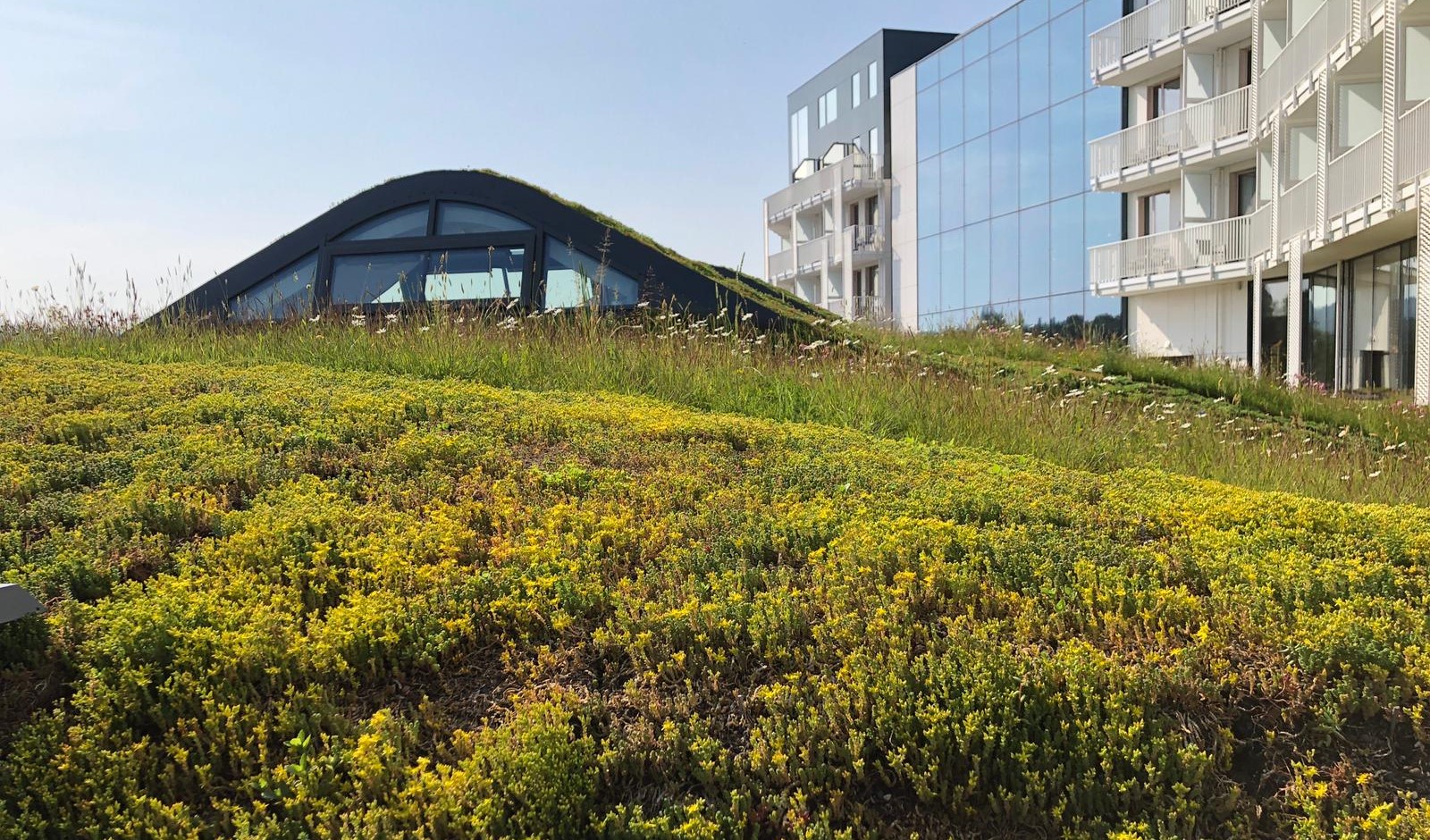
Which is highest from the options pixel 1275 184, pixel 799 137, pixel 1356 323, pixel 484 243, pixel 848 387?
pixel 799 137

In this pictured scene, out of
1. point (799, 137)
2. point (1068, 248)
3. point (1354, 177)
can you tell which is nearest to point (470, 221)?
point (1354, 177)

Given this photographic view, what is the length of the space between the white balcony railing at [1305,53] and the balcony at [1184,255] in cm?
236

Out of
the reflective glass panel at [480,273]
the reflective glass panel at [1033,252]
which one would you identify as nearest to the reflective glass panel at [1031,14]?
the reflective glass panel at [1033,252]

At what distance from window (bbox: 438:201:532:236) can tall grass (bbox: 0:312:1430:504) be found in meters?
4.19

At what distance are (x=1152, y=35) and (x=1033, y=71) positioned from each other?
5.14 metres

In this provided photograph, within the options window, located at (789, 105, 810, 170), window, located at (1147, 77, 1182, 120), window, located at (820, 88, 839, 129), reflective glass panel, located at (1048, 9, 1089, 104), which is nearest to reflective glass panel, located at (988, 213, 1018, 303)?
reflective glass panel, located at (1048, 9, 1089, 104)

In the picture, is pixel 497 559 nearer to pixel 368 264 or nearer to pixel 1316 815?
pixel 1316 815

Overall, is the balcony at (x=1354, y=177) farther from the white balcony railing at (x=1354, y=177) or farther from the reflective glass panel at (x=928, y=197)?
the reflective glass panel at (x=928, y=197)

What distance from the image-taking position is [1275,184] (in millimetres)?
19422

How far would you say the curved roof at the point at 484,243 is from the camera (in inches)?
516

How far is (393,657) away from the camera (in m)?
3.22

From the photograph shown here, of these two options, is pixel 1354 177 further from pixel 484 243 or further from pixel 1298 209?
pixel 484 243

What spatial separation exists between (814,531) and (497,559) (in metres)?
1.30

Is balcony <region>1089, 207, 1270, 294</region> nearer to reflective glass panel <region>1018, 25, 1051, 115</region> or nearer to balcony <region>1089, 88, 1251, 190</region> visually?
balcony <region>1089, 88, 1251, 190</region>
